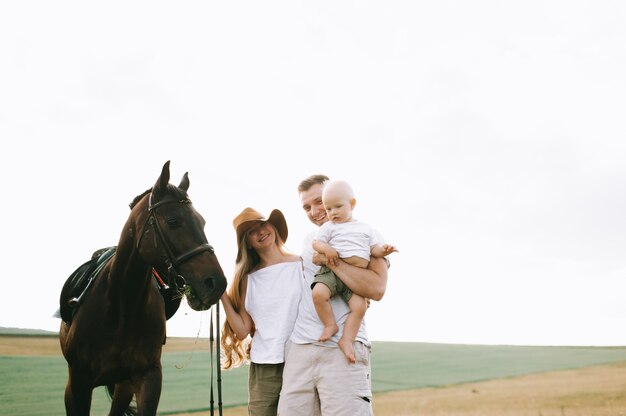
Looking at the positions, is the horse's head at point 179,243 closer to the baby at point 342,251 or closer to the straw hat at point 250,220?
the straw hat at point 250,220

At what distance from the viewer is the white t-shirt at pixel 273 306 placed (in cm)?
399

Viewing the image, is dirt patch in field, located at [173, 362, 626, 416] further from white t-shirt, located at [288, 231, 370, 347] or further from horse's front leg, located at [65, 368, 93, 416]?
white t-shirt, located at [288, 231, 370, 347]

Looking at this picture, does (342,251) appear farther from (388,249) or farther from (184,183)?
(184,183)

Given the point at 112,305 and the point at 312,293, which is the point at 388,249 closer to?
the point at 312,293

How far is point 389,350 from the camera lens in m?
41.8

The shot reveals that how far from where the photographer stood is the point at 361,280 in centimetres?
378

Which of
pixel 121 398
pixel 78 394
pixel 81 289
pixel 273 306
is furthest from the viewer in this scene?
pixel 121 398

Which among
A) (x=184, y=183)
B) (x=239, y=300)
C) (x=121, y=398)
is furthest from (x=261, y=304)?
(x=121, y=398)

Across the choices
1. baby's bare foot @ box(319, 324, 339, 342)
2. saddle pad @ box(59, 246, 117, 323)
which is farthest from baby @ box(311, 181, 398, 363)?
saddle pad @ box(59, 246, 117, 323)

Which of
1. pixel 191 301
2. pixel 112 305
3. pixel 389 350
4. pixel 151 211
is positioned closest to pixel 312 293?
pixel 191 301

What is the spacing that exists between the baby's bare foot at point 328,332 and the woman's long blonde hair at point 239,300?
2.64 feet

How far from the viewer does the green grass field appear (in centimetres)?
1673

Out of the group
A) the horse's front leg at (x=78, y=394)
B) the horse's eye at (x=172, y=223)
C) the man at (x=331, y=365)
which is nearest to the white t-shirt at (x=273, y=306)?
the man at (x=331, y=365)

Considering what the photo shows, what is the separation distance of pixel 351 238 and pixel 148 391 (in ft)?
7.72
